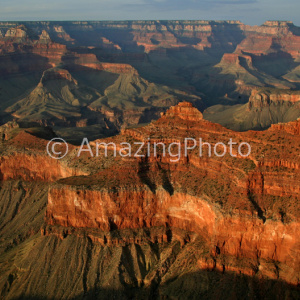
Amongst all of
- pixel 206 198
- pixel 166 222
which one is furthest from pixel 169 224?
pixel 206 198

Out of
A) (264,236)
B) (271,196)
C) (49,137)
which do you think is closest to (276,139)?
(271,196)

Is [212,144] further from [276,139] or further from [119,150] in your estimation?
[119,150]

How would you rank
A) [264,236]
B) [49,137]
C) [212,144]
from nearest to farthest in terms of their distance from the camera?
[264,236] → [212,144] → [49,137]

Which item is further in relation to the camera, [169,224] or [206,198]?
[169,224]

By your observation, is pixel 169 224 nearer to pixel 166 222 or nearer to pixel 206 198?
pixel 166 222

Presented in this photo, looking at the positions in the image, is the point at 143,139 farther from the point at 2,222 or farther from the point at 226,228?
the point at 2,222

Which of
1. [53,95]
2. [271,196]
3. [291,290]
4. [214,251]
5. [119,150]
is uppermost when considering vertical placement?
[53,95]

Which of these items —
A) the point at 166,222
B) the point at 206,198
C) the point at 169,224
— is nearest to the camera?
the point at 206,198

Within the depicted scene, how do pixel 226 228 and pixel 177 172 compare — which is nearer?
pixel 226 228

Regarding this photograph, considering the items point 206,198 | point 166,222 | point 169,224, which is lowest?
point 169,224

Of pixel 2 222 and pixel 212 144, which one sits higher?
pixel 212 144

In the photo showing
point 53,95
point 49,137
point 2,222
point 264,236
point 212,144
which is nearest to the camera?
point 264,236
